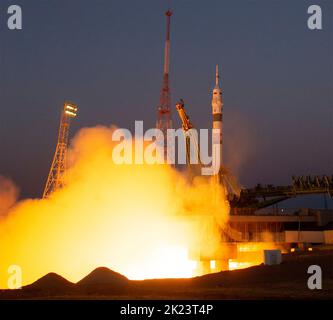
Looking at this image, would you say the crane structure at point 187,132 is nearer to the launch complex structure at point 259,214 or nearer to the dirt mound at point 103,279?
the launch complex structure at point 259,214

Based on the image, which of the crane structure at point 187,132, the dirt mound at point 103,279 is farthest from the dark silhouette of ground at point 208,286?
the crane structure at point 187,132

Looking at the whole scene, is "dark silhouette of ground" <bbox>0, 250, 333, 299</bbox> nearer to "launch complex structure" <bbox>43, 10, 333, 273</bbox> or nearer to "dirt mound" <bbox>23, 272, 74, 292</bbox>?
"dirt mound" <bbox>23, 272, 74, 292</bbox>

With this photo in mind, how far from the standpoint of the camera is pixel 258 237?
51.0 m

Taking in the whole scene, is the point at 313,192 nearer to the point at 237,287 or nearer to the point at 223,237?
the point at 223,237

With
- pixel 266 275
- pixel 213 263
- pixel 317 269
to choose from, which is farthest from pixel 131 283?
pixel 213 263

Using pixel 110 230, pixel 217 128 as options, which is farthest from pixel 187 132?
pixel 110 230

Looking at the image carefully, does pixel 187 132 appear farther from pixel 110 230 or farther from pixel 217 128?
pixel 110 230

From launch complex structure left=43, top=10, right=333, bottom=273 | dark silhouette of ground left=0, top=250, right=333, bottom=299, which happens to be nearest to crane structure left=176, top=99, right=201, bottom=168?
launch complex structure left=43, top=10, right=333, bottom=273

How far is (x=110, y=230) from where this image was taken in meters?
41.2

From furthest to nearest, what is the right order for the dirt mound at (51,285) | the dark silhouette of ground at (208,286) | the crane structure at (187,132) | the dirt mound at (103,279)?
the crane structure at (187,132)
the dirt mound at (103,279)
the dirt mound at (51,285)
the dark silhouette of ground at (208,286)

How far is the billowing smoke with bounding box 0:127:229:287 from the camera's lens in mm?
40812

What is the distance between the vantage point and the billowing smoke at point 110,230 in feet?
134
